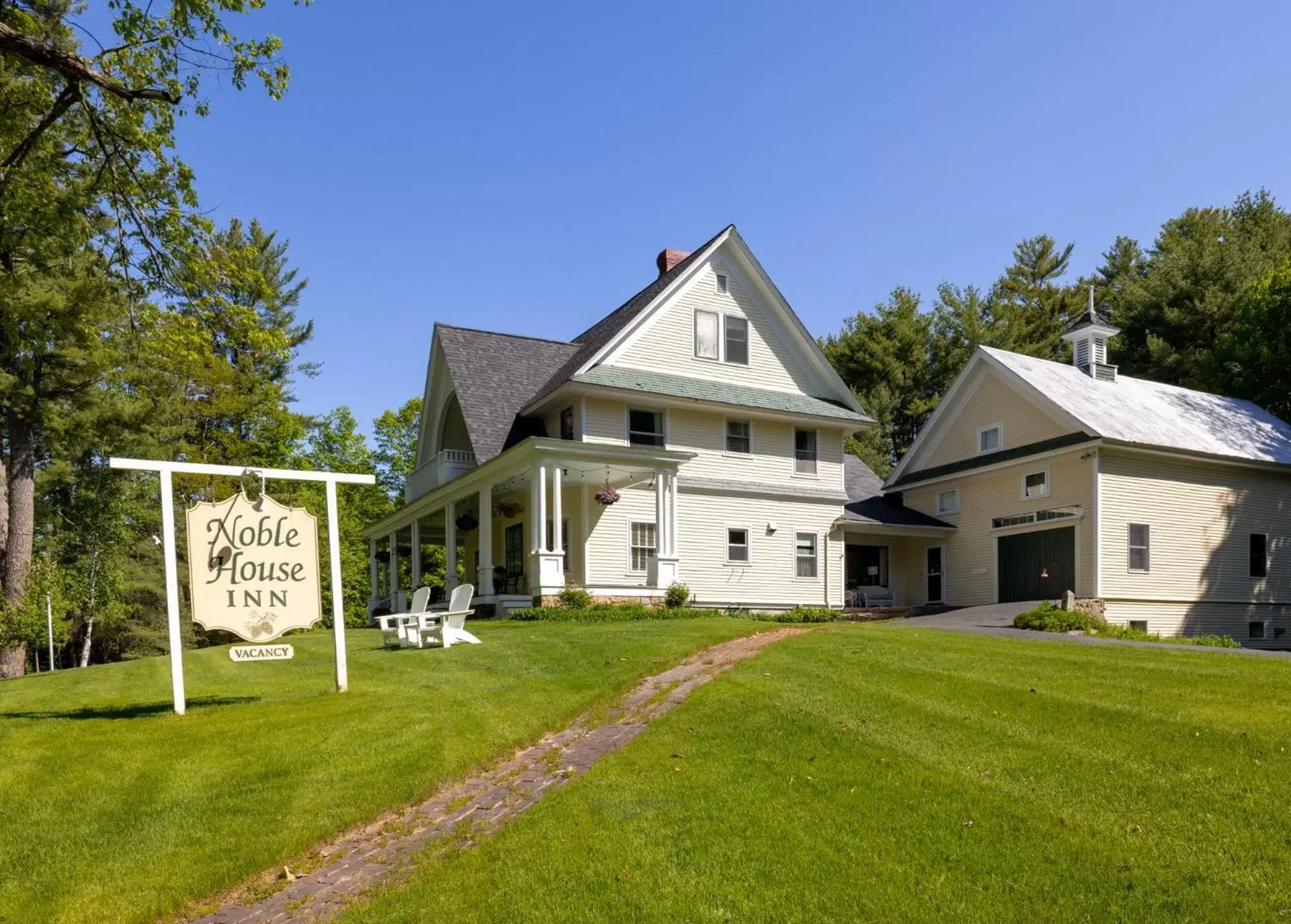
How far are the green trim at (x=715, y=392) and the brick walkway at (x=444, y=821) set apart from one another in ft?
46.5

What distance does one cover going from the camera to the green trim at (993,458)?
925 inches

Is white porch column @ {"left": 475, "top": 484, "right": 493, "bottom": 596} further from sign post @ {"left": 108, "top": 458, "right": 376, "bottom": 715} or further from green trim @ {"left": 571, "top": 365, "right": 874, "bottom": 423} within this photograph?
sign post @ {"left": 108, "top": 458, "right": 376, "bottom": 715}

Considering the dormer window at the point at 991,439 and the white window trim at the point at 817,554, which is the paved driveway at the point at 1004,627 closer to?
the white window trim at the point at 817,554

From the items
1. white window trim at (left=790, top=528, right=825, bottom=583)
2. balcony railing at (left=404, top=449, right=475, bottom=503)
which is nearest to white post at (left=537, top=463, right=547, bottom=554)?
balcony railing at (left=404, top=449, right=475, bottom=503)

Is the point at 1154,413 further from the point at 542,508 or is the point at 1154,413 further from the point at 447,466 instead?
the point at 447,466

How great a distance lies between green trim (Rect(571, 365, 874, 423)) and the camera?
23438 millimetres

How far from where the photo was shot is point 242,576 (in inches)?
376

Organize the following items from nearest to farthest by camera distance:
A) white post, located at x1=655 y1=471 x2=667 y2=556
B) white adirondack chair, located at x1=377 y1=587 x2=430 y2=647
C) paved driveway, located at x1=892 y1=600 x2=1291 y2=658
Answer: paved driveway, located at x1=892 y1=600 x2=1291 y2=658 < white adirondack chair, located at x1=377 y1=587 x2=430 y2=647 < white post, located at x1=655 y1=471 x2=667 y2=556

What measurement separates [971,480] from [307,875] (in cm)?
2483

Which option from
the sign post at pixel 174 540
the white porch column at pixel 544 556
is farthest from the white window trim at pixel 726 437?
the sign post at pixel 174 540

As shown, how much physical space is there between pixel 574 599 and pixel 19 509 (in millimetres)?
19165

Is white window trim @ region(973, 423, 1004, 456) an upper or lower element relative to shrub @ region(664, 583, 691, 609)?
upper

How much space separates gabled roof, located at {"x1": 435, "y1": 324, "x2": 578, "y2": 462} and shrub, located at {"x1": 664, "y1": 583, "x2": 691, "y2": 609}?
5.97 m

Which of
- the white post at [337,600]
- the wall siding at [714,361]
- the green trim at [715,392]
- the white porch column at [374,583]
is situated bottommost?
the white porch column at [374,583]
